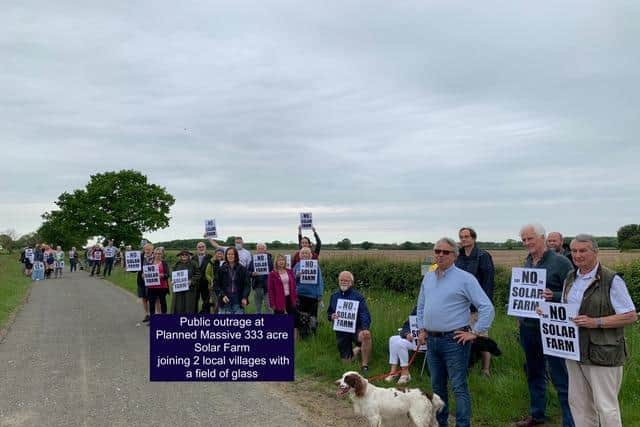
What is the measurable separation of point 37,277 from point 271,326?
1128 inches

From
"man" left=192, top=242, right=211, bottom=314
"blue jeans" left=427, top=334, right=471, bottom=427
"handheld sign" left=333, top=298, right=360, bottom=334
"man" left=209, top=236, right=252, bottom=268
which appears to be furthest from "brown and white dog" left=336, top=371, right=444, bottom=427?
"man" left=209, top=236, right=252, bottom=268

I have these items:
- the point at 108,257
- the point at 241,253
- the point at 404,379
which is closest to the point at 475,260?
the point at 404,379

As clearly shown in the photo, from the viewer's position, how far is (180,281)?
12688mm

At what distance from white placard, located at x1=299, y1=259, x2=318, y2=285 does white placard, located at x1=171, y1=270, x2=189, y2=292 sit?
2.87 m

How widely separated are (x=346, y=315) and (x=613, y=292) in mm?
5096

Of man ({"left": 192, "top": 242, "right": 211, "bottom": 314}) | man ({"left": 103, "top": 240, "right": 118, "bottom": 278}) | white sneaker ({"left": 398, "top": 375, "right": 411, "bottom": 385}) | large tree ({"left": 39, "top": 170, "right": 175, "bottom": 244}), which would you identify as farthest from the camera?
large tree ({"left": 39, "top": 170, "right": 175, "bottom": 244})

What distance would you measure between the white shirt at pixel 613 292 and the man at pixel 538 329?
2.96ft

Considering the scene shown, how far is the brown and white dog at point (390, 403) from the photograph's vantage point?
5.99m

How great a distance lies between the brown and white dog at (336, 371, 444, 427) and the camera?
19.7ft

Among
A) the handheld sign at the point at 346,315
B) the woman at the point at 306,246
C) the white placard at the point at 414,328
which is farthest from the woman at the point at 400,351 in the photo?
the woman at the point at 306,246

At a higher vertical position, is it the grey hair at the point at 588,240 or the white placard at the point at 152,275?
the grey hair at the point at 588,240

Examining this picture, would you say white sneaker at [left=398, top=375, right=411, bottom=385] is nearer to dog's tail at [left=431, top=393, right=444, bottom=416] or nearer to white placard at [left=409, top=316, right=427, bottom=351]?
white placard at [left=409, top=316, right=427, bottom=351]

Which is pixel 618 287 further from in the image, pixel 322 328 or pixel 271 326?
pixel 322 328

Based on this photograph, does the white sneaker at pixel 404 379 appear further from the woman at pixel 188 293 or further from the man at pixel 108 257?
the man at pixel 108 257
